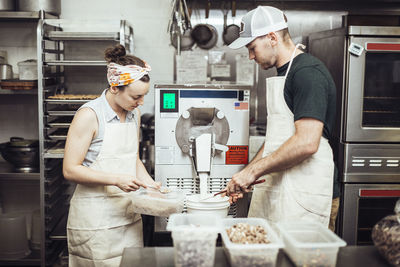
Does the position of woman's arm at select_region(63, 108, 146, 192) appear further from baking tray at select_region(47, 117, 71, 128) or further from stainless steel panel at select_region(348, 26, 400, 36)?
stainless steel panel at select_region(348, 26, 400, 36)

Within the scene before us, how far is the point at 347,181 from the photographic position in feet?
9.71

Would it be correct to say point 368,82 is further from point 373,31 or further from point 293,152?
point 293,152

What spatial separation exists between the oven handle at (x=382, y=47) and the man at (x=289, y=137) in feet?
3.25

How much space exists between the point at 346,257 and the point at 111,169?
48.2 inches

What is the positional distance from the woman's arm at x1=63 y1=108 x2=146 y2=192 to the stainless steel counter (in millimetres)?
516

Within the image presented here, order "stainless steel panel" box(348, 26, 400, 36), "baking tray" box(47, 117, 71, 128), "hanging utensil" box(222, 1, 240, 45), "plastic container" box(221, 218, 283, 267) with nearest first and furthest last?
"plastic container" box(221, 218, 283, 267)
"stainless steel panel" box(348, 26, 400, 36)
"baking tray" box(47, 117, 71, 128)
"hanging utensil" box(222, 1, 240, 45)

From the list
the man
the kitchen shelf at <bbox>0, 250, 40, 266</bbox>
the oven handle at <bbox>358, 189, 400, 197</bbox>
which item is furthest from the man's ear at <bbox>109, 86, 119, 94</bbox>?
the kitchen shelf at <bbox>0, 250, 40, 266</bbox>

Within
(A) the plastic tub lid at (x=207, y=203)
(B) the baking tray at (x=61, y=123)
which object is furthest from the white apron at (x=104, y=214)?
(B) the baking tray at (x=61, y=123)

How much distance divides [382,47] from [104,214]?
2.12 meters

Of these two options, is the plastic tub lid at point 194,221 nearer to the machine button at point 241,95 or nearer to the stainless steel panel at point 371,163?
the machine button at point 241,95

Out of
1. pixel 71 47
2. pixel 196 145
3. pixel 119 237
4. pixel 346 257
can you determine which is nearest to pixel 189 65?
pixel 71 47

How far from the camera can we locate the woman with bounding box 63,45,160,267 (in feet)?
6.81

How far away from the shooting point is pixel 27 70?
331 cm

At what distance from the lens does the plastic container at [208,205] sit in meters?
2.15
